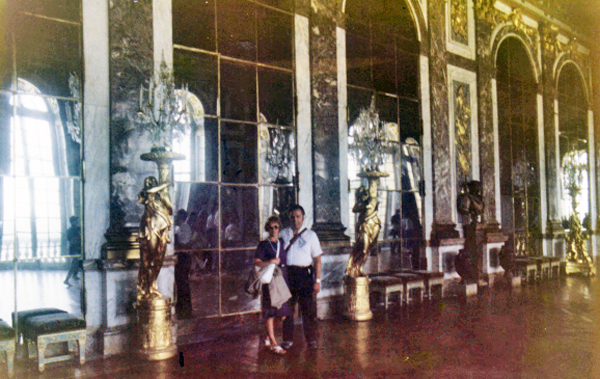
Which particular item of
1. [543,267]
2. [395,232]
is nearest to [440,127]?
[395,232]

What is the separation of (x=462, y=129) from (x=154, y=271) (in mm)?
7257

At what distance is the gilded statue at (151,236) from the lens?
5082 millimetres

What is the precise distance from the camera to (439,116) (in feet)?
31.7

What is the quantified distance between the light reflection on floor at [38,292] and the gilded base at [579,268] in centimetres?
1135

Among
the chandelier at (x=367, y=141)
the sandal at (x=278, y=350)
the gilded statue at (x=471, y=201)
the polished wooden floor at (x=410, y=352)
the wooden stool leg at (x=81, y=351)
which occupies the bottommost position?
the polished wooden floor at (x=410, y=352)

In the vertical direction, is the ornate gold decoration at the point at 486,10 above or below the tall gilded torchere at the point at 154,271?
above

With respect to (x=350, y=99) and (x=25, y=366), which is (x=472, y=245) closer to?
(x=350, y=99)

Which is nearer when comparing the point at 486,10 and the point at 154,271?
the point at 154,271

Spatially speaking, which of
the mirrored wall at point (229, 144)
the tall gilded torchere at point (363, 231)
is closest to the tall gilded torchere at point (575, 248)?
the tall gilded torchere at point (363, 231)

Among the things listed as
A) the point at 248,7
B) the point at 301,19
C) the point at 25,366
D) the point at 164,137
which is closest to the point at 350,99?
the point at 301,19

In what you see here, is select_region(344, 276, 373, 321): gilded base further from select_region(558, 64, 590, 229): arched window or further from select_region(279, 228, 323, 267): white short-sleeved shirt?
select_region(558, 64, 590, 229): arched window

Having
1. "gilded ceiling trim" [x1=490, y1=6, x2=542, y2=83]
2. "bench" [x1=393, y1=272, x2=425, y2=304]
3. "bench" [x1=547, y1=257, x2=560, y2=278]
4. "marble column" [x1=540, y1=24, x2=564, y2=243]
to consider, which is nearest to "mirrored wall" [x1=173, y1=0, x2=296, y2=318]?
"bench" [x1=393, y1=272, x2=425, y2=304]

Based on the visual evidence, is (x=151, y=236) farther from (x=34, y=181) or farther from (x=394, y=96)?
(x=394, y=96)

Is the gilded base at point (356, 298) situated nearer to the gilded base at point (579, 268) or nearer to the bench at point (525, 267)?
the bench at point (525, 267)
